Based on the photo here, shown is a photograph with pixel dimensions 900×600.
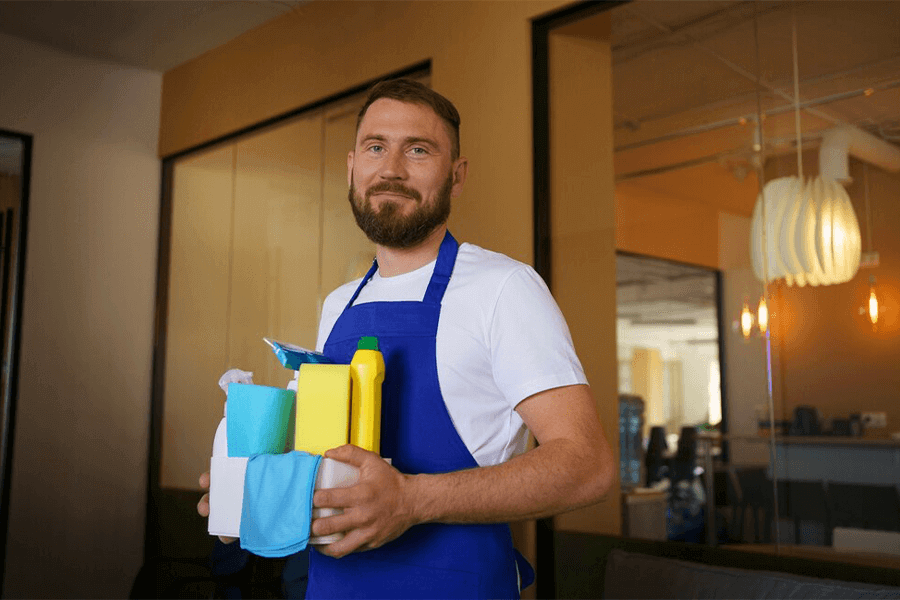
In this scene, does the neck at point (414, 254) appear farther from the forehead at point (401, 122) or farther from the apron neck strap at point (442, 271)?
the forehead at point (401, 122)

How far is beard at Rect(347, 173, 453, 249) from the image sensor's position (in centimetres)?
123

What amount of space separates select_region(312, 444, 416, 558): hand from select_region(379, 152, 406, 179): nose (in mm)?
462

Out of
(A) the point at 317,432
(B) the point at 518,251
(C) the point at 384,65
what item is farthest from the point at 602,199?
(A) the point at 317,432

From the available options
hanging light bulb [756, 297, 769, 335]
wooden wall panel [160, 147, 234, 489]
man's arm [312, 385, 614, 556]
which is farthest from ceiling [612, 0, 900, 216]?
wooden wall panel [160, 147, 234, 489]

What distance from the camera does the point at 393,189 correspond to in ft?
4.01

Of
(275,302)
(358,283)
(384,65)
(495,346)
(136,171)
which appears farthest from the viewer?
(136,171)

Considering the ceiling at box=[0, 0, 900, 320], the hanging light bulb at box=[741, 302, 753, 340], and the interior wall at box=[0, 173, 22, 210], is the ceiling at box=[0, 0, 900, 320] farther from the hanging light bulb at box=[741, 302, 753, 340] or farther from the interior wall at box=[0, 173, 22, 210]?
the interior wall at box=[0, 173, 22, 210]

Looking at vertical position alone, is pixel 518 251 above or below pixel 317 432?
above

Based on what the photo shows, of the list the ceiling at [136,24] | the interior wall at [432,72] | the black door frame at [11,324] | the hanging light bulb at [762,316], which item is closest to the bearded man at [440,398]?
the hanging light bulb at [762,316]

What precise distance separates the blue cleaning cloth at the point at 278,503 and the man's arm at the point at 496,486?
21 mm

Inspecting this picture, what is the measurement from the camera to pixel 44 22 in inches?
142

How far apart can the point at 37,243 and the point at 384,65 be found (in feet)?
6.42

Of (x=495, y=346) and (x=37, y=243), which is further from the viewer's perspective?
(x=37, y=243)

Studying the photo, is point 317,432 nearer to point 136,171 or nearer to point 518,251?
point 518,251
